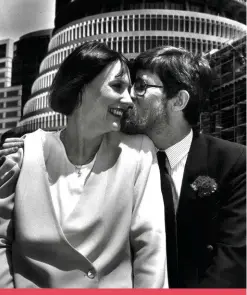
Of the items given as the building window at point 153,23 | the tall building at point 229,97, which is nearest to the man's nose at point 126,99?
the tall building at point 229,97

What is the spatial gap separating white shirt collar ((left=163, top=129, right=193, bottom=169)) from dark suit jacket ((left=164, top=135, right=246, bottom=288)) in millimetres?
71

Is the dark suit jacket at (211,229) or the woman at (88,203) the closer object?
the woman at (88,203)

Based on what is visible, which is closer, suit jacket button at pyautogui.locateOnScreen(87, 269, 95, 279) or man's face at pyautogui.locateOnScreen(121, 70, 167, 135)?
suit jacket button at pyautogui.locateOnScreen(87, 269, 95, 279)

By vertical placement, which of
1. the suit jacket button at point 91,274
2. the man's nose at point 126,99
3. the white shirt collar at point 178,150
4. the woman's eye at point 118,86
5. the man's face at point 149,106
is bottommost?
the suit jacket button at point 91,274

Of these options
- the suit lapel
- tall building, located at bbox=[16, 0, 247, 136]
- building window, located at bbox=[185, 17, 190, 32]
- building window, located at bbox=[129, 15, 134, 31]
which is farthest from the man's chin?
building window, located at bbox=[129, 15, 134, 31]

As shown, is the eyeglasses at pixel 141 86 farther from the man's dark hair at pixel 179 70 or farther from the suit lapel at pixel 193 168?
the suit lapel at pixel 193 168

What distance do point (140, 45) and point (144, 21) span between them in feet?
9.47

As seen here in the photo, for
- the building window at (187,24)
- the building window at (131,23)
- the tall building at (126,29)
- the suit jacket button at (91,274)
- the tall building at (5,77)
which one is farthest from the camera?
the building window at (131,23)

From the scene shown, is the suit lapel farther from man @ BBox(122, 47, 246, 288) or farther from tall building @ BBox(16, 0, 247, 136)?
tall building @ BBox(16, 0, 247, 136)

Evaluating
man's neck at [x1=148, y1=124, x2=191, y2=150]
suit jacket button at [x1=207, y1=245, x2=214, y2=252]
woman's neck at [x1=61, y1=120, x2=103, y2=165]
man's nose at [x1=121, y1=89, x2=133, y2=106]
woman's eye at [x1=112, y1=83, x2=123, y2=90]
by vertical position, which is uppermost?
woman's eye at [x1=112, y1=83, x2=123, y2=90]

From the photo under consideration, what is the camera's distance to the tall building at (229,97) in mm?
27941

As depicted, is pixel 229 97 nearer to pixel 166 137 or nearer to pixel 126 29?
pixel 126 29

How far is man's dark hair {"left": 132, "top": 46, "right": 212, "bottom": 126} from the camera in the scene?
288 cm

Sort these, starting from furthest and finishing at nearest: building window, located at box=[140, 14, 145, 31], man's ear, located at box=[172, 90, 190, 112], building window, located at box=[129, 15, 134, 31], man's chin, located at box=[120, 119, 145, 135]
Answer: building window, located at box=[129, 15, 134, 31], building window, located at box=[140, 14, 145, 31], man's ear, located at box=[172, 90, 190, 112], man's chin, located at box=[120, 119, 145, 135]
